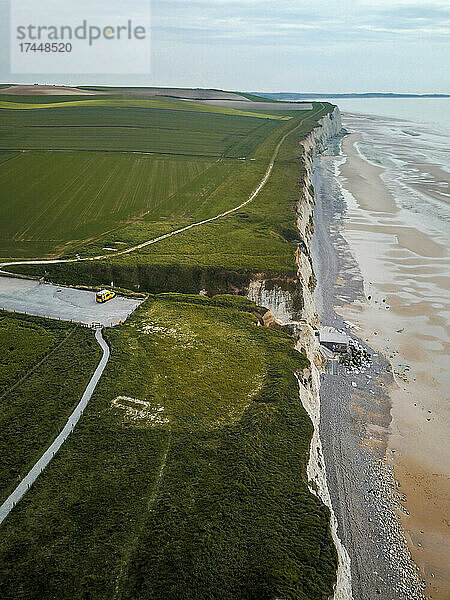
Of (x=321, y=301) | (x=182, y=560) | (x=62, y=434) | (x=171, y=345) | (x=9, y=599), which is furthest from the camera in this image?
(x=321, y=301)

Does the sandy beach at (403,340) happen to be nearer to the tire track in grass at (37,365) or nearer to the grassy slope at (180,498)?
the grassy slope at (180,498)

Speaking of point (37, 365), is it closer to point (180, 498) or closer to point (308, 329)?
point (180, 498)

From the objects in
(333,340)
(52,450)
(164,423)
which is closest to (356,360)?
(333,340)

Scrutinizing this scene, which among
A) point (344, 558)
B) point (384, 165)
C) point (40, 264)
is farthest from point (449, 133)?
point (344, 558)

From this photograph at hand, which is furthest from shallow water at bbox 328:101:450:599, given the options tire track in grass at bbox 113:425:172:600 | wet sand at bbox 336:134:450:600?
tire track in grass at bbox 113:425:172:600

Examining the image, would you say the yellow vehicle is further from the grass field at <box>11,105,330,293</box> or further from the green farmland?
the grass field at <box>11,105,330,293</box>

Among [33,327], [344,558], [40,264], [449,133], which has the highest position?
[449,133]

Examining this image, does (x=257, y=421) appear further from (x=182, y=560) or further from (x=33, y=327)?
(x=33, y=327)
